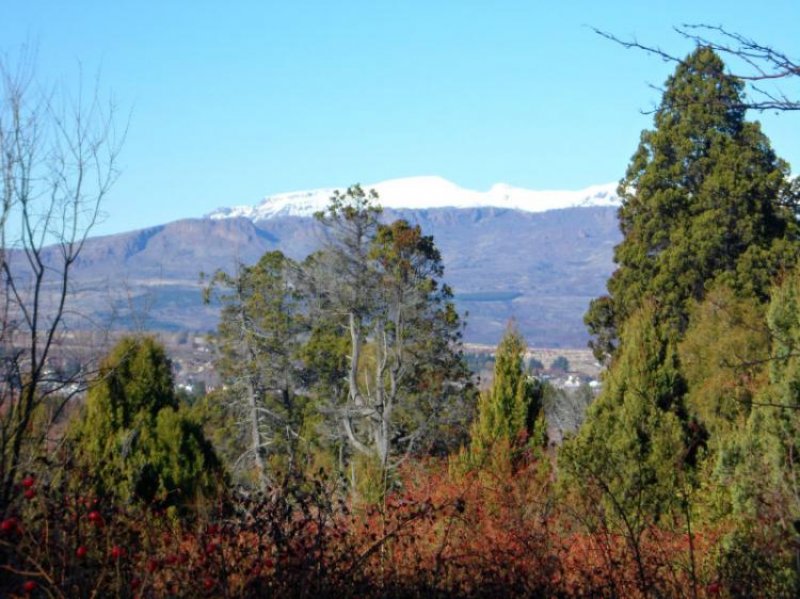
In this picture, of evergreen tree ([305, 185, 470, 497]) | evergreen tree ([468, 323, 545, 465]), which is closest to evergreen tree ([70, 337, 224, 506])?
evergreen tree ([468, 323, 545, 465])

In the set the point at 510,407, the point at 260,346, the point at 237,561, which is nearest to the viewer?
the point at 237,561

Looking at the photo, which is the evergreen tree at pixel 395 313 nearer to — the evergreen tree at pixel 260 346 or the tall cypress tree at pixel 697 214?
the evergreen tree at pixel 260 346

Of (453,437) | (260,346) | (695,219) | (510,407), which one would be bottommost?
(453,437)

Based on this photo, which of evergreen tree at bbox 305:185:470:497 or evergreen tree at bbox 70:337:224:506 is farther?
evergreen tree at bbox 305:185:470:497

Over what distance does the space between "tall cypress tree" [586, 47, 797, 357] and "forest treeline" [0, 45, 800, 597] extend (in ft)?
0.24

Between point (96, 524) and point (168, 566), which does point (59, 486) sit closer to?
point (96, 524)

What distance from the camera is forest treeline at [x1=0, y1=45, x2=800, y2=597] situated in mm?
4660

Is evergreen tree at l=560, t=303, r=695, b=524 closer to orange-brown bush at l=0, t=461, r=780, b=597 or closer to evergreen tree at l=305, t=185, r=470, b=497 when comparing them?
orange-brown bush at l=0, t=461, r=780, b=597

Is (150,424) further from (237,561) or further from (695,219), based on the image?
(695,219)

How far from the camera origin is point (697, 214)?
23.5 meters

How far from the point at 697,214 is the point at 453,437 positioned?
8308 mm

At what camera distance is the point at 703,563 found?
7.43 metres

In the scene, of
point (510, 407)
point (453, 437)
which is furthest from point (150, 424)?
point (453, 437)

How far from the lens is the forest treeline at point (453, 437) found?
15.3ft
